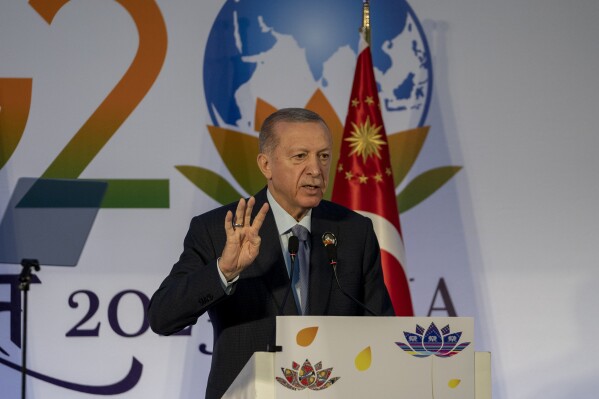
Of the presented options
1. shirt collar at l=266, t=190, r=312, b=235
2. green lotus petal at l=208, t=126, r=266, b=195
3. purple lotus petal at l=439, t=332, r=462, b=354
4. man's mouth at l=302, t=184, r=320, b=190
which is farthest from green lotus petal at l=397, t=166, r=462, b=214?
purple lotus petal at l=439, t=332, r=462, b=354

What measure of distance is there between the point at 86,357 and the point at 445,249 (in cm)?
195

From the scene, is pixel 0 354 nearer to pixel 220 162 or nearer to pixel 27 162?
pixel 27 162

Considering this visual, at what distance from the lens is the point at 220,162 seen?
465 centimetres

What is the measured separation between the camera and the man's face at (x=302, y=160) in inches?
107

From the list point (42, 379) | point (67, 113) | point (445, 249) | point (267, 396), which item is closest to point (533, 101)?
point (445, 249)

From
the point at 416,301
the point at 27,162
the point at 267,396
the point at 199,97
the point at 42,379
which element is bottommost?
the point at 267,396

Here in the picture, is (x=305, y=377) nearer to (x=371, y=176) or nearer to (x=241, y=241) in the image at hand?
(x=241, y=241)

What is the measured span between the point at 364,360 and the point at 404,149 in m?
2.70

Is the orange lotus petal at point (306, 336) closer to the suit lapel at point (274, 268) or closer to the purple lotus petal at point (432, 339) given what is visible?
the purple lotus petal at point (432, 339)

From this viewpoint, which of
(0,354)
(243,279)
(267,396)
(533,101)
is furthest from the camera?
(533,101)

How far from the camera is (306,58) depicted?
477cm

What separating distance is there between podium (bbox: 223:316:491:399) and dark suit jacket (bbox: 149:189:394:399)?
378 mm

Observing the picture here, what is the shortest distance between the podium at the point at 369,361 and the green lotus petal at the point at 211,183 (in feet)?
7.99

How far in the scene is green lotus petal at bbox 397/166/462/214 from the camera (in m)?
4.74
